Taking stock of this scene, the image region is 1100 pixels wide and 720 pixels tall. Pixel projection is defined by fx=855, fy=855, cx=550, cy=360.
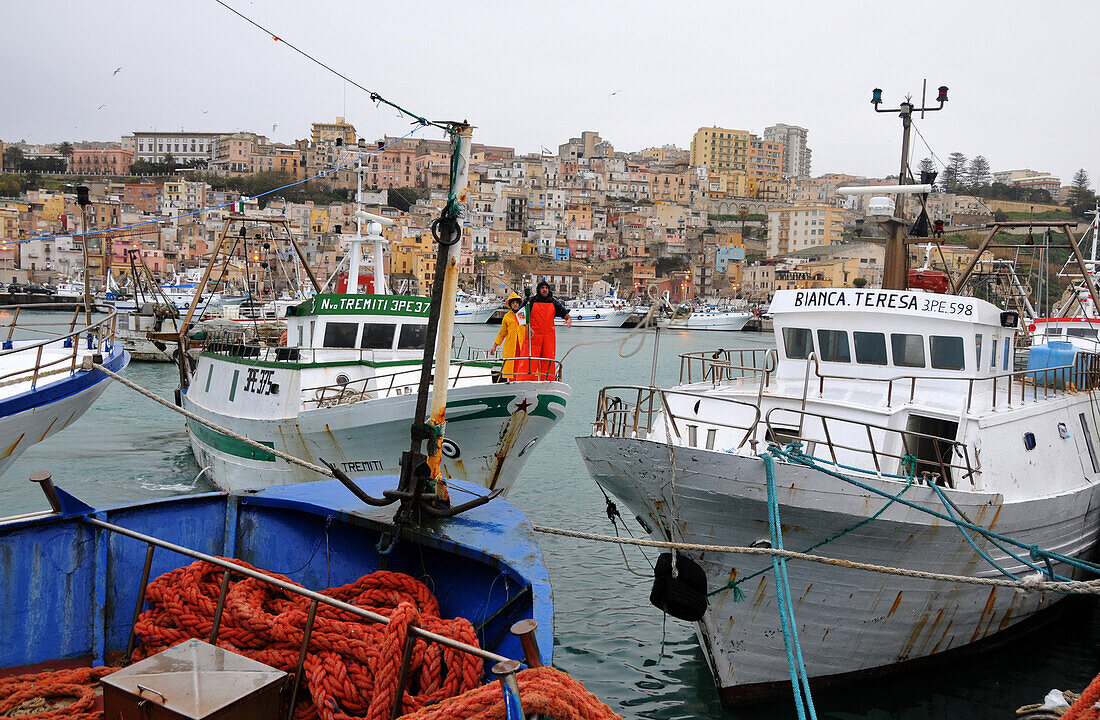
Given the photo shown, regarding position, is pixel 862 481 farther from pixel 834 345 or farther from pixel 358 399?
pixel 358 399

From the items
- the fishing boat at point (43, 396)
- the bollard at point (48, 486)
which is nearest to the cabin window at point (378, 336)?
the fishing boat at point (43, 396)

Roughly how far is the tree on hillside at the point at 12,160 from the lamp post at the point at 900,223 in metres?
186

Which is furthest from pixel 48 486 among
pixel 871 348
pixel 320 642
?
pixel 871 348

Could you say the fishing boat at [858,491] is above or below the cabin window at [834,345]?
below

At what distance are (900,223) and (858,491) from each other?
242 inches

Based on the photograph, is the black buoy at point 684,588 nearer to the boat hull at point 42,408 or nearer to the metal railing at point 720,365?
the metal railing at point 720,365

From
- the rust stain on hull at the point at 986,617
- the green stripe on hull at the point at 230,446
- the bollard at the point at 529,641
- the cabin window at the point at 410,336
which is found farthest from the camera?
the cabin window at the point at 410,336

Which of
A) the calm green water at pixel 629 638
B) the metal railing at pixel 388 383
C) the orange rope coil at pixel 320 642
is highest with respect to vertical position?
the metal railing at pixel 388 383

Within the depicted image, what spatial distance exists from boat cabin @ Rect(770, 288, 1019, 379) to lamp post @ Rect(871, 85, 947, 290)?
1.83m

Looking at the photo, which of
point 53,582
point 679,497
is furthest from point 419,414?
A: point 679,497

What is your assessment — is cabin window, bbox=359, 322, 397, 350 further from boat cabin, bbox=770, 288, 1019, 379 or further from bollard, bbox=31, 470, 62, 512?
bollard, bbox=31, 470, 62, 512

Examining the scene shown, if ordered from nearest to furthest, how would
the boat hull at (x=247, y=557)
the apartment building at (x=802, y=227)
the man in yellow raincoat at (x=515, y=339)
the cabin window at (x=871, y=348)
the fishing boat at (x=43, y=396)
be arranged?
the boat hull at (x=247, y=557), the cabin window at (x=871, y=348), the fishing boat at (x=43, y=396), the man in yellow raincoat at (x=515, y=339), the apartment building at (x=802, y=227)

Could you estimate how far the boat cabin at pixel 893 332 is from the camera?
10.5 metres

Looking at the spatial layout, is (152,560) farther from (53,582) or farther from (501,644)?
(501,644)
